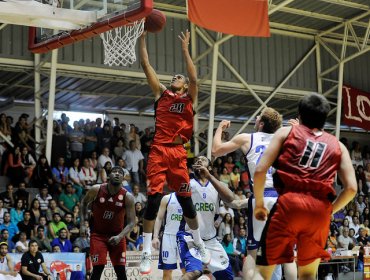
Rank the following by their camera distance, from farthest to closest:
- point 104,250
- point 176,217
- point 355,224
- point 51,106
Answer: point 355,224 → point 51,106 → point 176,217 → point 104,250

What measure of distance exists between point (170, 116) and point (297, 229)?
12.7 ft

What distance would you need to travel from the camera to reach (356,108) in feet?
95.0

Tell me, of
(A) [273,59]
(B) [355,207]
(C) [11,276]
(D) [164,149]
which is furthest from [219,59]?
(D) [164,149]

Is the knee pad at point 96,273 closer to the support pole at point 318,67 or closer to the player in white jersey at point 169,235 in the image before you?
the player in white jersey at point 169,235

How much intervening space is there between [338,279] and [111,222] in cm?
1057

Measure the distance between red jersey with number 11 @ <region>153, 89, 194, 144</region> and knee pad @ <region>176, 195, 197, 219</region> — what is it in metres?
0.80

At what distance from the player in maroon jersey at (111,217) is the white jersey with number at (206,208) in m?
1.05

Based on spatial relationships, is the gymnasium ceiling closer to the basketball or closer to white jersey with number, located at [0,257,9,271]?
white jersey with number, located at [0,257,9,271]

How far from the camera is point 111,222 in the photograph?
11.6 meters

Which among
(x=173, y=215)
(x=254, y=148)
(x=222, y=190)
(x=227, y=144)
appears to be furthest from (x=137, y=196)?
(x=227, y=144)

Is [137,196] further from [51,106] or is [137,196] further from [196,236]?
[196,236]

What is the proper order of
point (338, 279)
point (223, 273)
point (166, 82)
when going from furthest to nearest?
1. point (166, 82)
2. point (338, 279)
3. point (223, 273)

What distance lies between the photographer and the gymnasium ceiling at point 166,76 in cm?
2444

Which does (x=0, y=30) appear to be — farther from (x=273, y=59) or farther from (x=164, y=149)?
(x=164, y=149)
